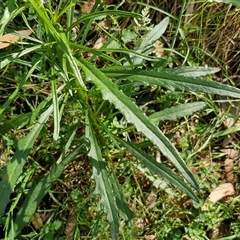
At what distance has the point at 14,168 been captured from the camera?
191cm

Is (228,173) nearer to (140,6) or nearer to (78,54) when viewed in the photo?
(140,6)

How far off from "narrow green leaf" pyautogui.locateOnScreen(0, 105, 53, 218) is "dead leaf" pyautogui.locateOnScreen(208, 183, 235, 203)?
106 cm

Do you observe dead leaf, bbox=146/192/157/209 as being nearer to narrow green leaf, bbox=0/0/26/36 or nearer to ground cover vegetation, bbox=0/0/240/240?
ground cover vegetation, bbox=0/0/240/240

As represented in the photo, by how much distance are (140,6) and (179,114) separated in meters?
0.75

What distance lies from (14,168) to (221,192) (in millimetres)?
1154

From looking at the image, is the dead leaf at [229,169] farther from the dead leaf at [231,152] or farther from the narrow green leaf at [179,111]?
the narrow green leaf at [179,111]

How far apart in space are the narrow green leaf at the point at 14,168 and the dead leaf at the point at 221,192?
3.47ft

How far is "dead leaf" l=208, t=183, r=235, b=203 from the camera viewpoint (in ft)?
8.61

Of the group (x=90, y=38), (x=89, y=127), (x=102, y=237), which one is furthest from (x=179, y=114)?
(x=90, y=38)

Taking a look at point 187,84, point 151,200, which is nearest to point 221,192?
point 151,200

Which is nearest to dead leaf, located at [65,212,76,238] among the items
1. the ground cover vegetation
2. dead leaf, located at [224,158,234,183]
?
the ground cover vegetation

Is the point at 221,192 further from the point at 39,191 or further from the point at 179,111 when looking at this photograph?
the point at 39,191

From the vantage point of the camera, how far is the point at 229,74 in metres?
2.78

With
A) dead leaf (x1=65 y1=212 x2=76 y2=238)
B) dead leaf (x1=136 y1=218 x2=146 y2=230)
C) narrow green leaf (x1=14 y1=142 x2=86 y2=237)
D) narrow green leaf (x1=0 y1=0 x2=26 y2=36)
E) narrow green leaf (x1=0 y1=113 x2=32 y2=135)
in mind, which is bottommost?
dead leaf (x1=136 y1=218 x2=146 y2=230)
